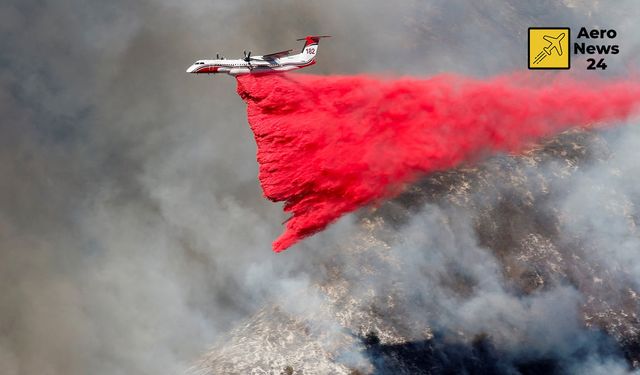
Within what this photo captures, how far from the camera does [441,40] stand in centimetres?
8512

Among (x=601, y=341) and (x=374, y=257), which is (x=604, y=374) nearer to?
(x=601, y=341)

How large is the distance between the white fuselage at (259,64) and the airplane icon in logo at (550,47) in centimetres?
3561

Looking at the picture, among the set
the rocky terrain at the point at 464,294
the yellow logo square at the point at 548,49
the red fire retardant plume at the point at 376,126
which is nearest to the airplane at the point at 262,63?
the red fire retardant plume at the point at 376,126

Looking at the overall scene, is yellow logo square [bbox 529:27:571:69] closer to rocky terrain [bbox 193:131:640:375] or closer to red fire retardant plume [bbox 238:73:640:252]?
red fire retardant plume [bbox 238:73:640:252]

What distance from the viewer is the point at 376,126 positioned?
5894 cm

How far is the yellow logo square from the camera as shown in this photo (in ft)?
258

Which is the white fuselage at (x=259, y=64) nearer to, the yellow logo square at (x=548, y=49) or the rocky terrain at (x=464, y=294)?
the rocky terrain at (x=464, y=294)

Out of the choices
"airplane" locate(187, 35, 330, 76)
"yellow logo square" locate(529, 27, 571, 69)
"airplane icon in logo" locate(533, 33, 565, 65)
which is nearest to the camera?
"airplane" locate(187, 35, 330, 76)

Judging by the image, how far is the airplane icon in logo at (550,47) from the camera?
259 ft

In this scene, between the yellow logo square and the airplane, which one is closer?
the airplane

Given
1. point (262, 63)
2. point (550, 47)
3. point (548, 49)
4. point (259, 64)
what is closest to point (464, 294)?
point (262, 63)

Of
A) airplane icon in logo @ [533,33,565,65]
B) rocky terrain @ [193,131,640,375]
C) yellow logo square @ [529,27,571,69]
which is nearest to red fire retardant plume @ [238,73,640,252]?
rocky terrain @ [193,131,640,375]

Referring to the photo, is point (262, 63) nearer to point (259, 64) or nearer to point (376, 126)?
point (259, 64)

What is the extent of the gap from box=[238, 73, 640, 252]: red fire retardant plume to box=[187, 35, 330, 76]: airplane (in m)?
0.74
